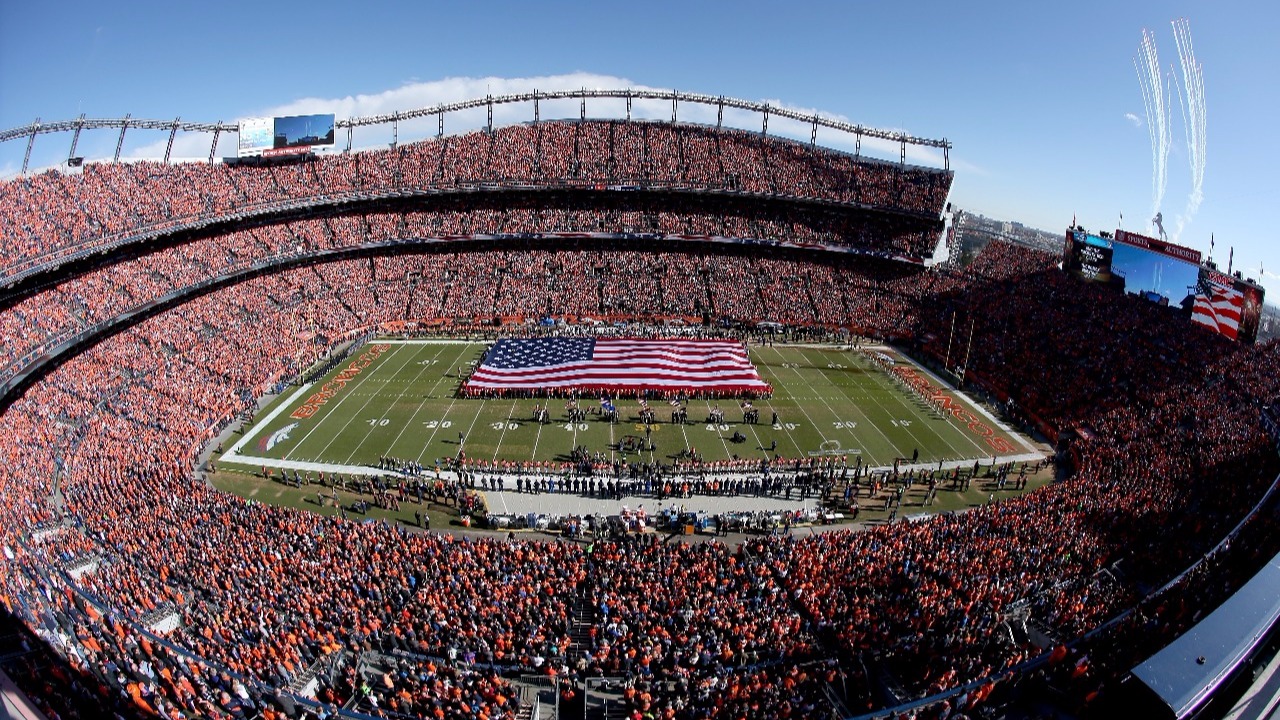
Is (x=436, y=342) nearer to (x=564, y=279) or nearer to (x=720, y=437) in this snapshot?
(x=564, y=279)

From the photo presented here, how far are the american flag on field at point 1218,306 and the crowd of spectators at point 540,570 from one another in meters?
0.87

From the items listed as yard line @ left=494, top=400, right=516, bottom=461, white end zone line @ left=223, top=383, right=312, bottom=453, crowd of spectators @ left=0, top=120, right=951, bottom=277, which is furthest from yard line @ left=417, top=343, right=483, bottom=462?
crowd of spectators @ left=0, top=120, right=951, bottom=277

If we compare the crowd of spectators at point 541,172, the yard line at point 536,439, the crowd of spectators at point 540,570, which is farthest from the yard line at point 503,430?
the crowd of spectators at point 541,172

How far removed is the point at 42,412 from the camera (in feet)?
89.6

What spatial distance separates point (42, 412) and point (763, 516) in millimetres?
27906

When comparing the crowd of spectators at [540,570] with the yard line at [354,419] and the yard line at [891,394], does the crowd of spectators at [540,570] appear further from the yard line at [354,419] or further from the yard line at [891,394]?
the yard line at [891,394]

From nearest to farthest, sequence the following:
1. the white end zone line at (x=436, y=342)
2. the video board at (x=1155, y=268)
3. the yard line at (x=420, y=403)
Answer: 1. the yard line at (x=420, y=403)
2. the video board at (x=1155, y=268)
3. the white end zone line at (x=436, y=342)

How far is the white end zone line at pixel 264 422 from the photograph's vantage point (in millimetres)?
28756

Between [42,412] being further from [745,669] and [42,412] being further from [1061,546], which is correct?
[1061,546]

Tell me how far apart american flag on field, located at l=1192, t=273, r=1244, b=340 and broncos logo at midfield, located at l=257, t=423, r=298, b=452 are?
145 feet

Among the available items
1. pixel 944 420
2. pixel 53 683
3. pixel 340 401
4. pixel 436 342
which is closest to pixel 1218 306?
pixel 944 420

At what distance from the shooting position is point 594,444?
96.6ft

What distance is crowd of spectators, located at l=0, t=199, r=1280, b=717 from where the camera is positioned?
14086 millimetres

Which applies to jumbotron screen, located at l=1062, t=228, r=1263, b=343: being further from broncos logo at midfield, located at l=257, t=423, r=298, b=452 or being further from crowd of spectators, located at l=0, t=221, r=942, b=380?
broncos logo at midfield, located at l=257, t=423, r=298, b=452
